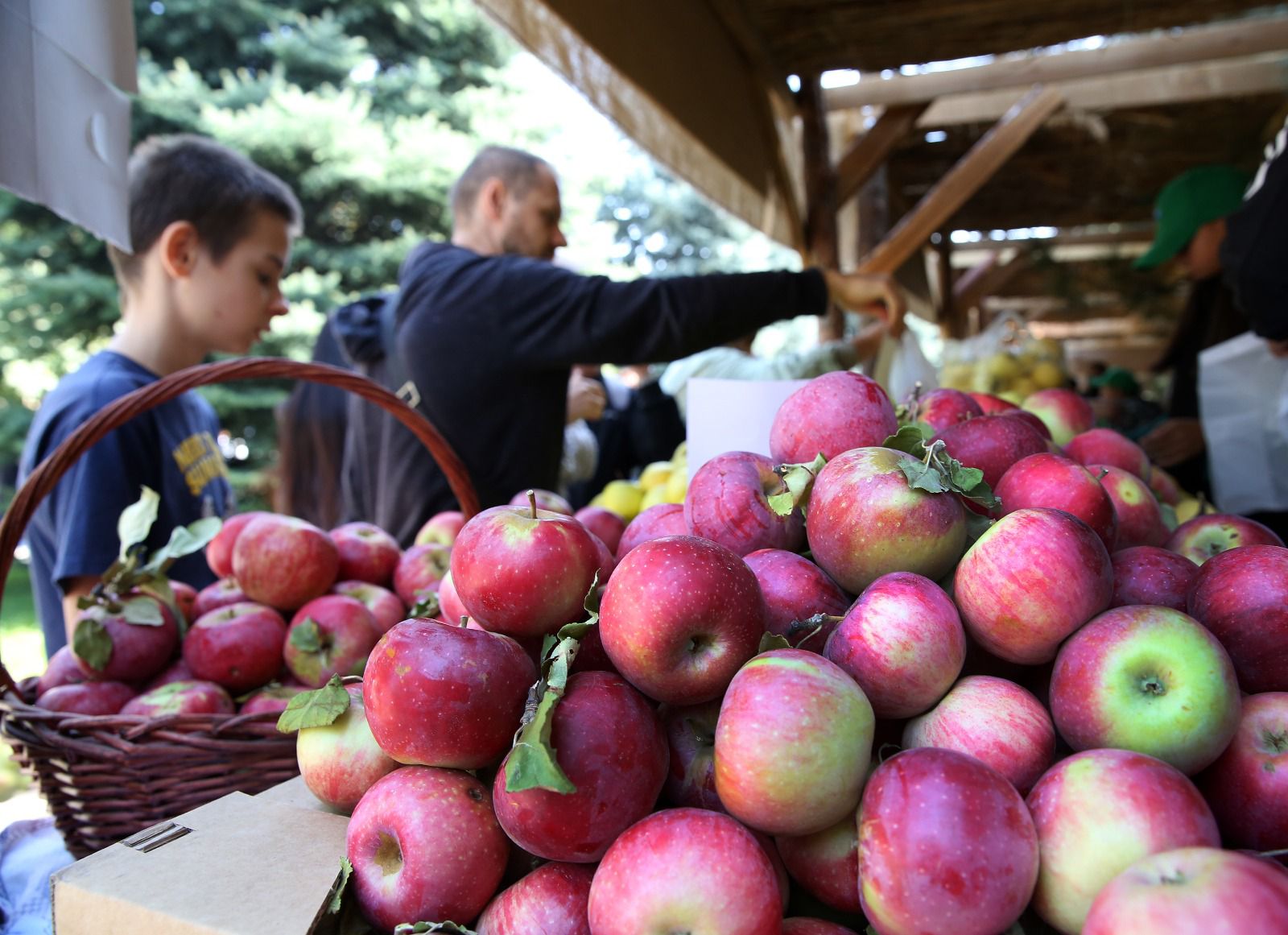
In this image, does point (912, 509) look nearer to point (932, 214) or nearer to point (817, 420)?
point (817, 420)

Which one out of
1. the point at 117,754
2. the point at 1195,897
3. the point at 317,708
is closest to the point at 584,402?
the point at 117,754

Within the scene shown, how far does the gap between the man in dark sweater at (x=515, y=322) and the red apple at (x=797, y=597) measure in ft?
5.01

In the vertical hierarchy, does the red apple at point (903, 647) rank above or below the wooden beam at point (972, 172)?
below

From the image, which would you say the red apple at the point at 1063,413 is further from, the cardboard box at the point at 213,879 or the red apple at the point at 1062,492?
the cardboard box at the point at 213,879

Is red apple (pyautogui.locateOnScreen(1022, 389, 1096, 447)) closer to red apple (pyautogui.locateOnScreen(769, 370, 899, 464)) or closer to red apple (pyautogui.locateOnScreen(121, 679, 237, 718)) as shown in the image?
red apple (pyautogui.locateOnScreen(769, 370, 899, 464))

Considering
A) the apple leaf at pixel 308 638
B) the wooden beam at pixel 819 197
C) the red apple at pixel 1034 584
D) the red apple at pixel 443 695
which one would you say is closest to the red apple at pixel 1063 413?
the red apple at pixel 1034 584

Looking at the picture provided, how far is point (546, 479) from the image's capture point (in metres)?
2.78

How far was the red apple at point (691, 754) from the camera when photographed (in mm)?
880

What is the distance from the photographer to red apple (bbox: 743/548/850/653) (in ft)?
3.20

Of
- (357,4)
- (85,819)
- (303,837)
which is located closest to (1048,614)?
(303,837)

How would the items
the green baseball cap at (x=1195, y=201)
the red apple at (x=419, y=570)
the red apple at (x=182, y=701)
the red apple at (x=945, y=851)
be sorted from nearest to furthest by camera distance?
the red apple at (x=945, y=851), the red apple at (x=182, y=701), the red apple at (x=419, y=570), the green baseball cap at (x=1195, y=201)

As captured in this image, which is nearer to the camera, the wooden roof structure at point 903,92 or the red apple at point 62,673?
the red apple at point 62,673

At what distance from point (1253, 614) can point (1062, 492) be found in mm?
233

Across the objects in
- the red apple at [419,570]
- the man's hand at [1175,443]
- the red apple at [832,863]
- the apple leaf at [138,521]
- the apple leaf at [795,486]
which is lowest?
Result: the man's hand at [1175,443]
